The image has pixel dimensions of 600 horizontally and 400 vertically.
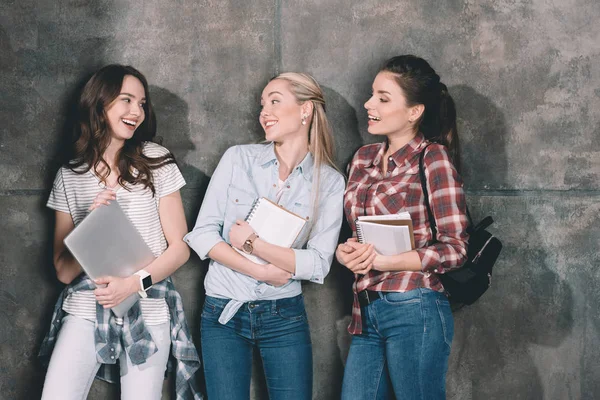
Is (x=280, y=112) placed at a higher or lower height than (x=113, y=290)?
higher

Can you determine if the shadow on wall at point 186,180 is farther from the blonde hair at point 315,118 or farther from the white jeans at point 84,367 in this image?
the blonde hair at point 315,118

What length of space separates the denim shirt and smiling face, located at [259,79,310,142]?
→ 0.10 metres

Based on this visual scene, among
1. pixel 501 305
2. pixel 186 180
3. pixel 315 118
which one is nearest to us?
pixel 315 118

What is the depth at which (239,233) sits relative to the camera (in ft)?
8.86

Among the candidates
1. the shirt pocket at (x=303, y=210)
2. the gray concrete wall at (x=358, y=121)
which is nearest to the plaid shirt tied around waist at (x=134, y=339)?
the gray concrete wall at (x=358, y=121)

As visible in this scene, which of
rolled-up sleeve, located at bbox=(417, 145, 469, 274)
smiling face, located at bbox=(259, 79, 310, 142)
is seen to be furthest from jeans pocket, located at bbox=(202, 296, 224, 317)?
rolled-up sleeve, located at bbox=(417, 145, 469, 274)

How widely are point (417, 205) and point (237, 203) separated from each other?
0.83 metres

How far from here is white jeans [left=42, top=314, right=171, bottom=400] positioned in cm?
262

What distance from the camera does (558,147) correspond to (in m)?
3.34

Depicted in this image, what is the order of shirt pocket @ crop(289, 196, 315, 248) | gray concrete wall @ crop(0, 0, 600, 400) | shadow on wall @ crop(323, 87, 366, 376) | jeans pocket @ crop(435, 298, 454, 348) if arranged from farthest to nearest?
shadow on wall @ crop(323, 87, 366, 376), gray concrete wall @ crop(0, 0, 600, 400), shirt pocket @ crop(289, 196, 315, 248), jeans pocket @ crop(435, 298, 454, 348)

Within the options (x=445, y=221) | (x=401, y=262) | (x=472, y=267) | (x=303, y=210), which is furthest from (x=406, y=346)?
(x=303, y=210)

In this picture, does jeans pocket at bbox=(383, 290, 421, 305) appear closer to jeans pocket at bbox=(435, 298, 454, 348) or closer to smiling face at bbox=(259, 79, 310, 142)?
jeans pocket at bbox=(435, 298, 454, 348)

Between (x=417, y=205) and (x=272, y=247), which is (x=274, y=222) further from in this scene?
(x=417, y=205)

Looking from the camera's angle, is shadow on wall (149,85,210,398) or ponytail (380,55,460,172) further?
shadow on wall (149,85,210,398)
